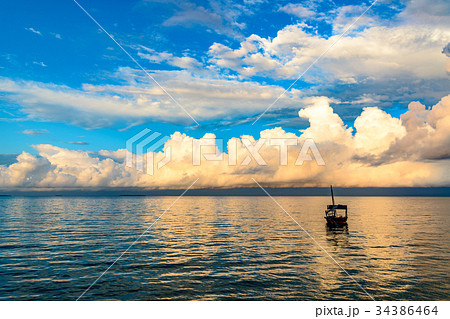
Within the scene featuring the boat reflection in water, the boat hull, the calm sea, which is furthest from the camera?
the boat hull

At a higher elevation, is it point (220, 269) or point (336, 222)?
point (220, 269)

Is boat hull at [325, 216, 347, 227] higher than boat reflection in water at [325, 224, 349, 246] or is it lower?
higher

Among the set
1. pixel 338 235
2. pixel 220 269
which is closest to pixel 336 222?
pixel 338 235

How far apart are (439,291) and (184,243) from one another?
36.0 m

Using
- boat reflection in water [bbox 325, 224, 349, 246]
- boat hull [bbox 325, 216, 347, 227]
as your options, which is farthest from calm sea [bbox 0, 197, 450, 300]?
boat hull [bbox 325, 216, 347, 227]

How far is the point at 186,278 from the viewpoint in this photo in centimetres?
3005

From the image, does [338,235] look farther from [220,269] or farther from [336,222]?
[220,269]

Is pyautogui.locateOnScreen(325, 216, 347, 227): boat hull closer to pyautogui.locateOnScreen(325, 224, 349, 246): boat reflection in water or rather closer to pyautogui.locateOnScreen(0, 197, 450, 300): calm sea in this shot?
pyautogui.locateOnScreen(325, 224, 349, 246): boat reflection in water

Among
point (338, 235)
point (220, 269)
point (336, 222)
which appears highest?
point (220, 269)

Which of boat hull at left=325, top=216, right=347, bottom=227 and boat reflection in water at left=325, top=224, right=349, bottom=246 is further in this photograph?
boat hull at left=325, top=216, right=347, bottom=227

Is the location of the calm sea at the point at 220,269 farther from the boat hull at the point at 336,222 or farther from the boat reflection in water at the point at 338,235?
the boat hull at the point at 336,222
